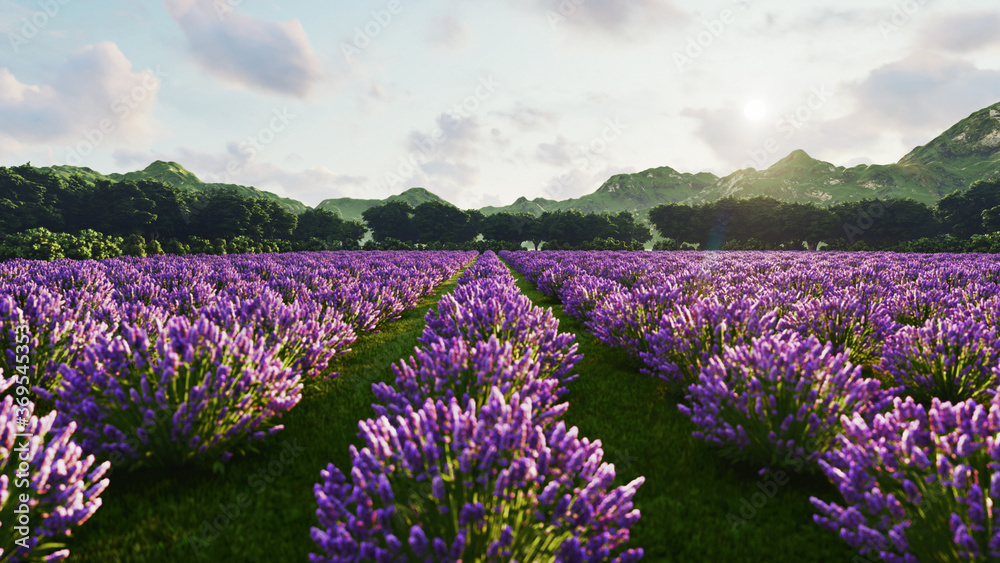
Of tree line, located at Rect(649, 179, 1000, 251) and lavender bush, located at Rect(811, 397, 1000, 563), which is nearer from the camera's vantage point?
lavender bush, located at Rect(811, 397, 1000, 563)

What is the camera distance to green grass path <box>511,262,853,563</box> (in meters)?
2.10

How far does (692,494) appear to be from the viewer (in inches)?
99.8

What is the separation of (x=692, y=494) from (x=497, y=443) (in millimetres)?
1645

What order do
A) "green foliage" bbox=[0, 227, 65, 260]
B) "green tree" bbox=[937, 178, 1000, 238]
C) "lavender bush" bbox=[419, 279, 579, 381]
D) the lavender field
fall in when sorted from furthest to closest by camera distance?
"green tree" bbox=[937, 178, 1000, 238]
"green foliage" bbox=[0, 227, 65, 260]
"lavender bush" bbox=[419, 279, 579, 381]
the lavender field

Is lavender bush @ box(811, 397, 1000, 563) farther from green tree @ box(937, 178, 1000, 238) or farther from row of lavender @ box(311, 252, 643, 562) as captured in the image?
green tree @ box(937, 178, 1000, 238)

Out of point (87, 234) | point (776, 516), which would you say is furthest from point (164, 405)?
point (87, 234)

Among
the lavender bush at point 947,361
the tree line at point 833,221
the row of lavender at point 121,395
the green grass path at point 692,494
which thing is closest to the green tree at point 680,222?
the tree line at point 833,221

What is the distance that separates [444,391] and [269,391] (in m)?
1.28

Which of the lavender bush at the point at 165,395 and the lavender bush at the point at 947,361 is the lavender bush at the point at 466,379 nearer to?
the lavender bush at the point at 165,395

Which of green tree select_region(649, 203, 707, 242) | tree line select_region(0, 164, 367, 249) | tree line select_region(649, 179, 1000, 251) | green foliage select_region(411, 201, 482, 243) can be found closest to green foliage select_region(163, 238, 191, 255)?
tree line select_region(0, 164, 367, 249)

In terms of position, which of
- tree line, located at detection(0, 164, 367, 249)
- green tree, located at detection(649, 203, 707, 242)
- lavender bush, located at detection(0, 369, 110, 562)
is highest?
green tree, located at detection(649, 203, 707, 242)

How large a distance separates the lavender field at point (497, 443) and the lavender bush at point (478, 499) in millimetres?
11

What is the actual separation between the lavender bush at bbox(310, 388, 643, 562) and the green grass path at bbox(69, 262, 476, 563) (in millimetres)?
772

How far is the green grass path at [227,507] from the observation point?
205cm
